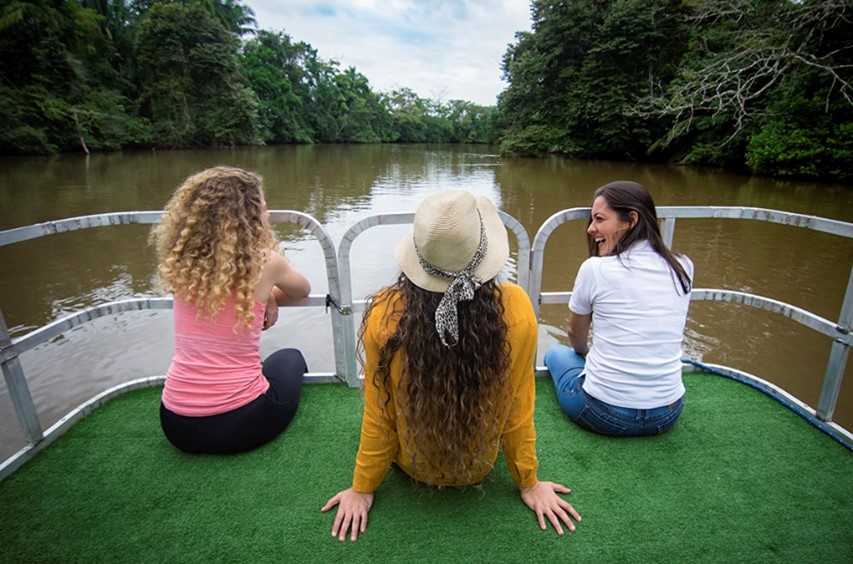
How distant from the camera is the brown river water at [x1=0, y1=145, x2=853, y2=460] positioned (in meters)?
4.09

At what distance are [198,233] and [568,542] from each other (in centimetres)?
170

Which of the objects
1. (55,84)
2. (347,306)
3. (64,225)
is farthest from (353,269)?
(55,84)

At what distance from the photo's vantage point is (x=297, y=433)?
204cm

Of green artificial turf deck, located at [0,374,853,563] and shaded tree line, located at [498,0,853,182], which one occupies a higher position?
shaded tree line, located at [498,0,853,182]

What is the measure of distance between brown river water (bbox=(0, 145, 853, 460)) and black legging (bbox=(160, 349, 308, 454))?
217 cm

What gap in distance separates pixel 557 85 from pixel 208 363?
26645 mm

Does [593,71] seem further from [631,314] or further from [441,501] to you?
[441,501]

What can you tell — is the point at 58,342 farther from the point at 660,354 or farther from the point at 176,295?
the point at 660,354

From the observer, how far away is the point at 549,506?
156 centimetres

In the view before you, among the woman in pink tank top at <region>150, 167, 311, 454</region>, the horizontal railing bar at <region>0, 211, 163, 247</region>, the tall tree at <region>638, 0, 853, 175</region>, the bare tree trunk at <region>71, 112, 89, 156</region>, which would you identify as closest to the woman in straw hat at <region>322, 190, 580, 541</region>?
the woman in pink tank top at <region>150, 167, 311, 454</region>

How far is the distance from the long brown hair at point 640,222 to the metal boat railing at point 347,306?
0.74 feet

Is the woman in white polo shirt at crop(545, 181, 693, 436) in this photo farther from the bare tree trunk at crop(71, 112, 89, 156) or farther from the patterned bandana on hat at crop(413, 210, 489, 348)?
the bare tree trunk at crop(71, 112, 89, 156)

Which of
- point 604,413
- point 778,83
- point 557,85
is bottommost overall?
point 604,413

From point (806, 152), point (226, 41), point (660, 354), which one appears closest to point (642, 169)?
point (806, 152)
